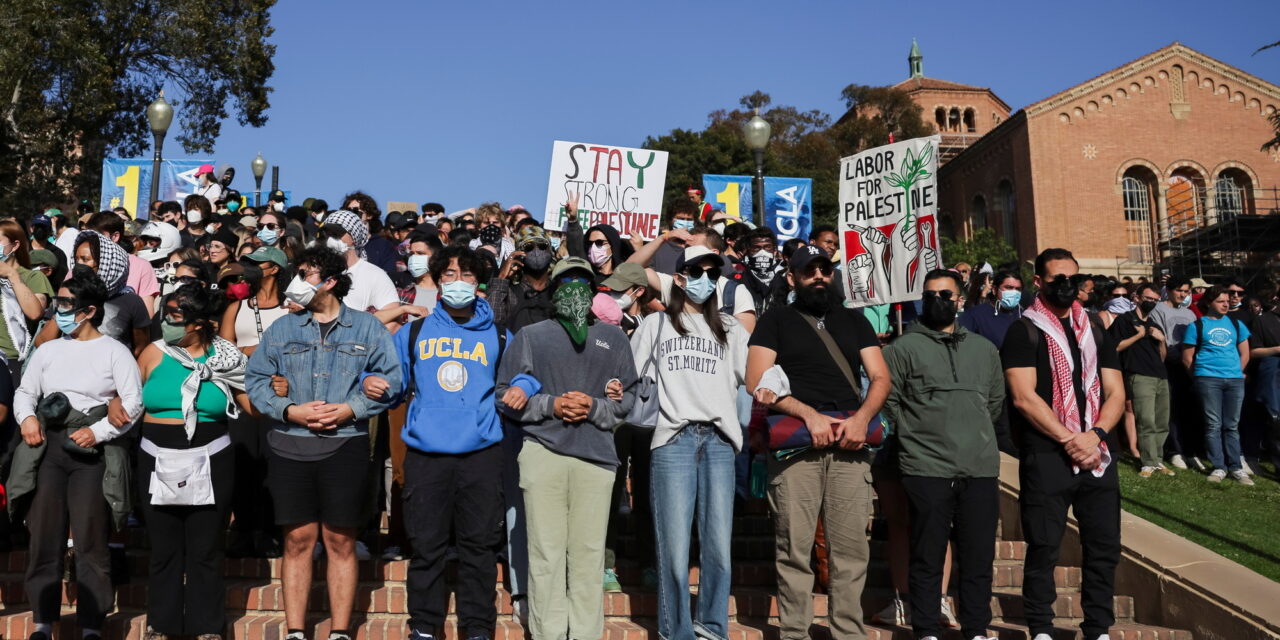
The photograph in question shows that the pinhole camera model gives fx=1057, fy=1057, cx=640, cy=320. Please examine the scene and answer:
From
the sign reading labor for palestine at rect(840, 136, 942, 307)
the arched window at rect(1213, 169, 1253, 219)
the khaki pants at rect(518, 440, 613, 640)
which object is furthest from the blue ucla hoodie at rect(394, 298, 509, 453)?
the arched window at rect(1213, 169, 1253, 219)

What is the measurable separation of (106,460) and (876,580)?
4902 mm

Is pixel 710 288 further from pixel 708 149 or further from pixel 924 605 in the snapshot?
pixel 708 149

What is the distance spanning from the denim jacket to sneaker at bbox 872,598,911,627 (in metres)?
3.26

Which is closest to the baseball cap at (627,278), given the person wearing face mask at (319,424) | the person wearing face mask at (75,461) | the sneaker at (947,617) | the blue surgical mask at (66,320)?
the person wearing face mask at (319,424)

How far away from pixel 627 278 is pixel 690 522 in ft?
5.96

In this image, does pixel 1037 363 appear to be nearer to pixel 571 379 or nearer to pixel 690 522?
pixel 690 522

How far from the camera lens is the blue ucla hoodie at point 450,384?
5.77m

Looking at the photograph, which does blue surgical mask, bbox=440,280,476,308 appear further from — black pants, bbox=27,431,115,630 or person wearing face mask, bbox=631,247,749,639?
black pants, bbox=27,431,115,630

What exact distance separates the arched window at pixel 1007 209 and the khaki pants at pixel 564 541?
46.2m

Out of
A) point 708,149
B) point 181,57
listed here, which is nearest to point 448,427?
Answer: point 181,57

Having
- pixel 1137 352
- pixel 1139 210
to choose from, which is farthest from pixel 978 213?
pixel 1137 352

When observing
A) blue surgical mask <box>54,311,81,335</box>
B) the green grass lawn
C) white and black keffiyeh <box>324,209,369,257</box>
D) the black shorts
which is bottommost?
the green grass lawn

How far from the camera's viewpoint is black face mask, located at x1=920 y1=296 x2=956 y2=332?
20.5 ft

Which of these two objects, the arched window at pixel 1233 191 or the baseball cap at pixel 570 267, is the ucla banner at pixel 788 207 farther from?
the arched window at pixel 1233 191
